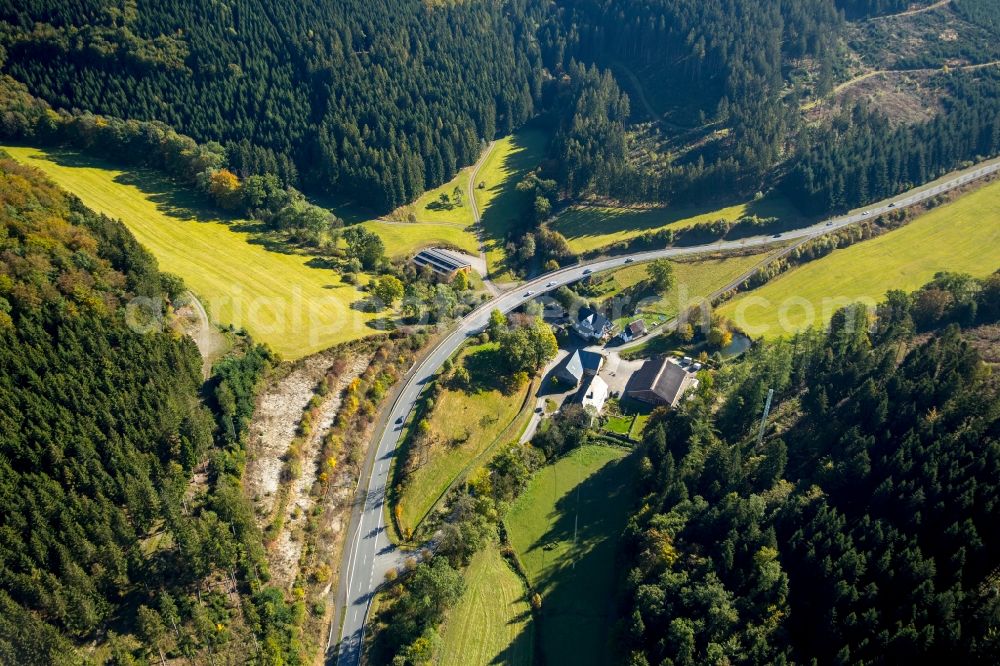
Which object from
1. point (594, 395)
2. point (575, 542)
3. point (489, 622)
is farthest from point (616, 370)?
point (489, 622)

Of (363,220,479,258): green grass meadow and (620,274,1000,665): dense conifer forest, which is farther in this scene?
(363,220,479,258): green grass meadow

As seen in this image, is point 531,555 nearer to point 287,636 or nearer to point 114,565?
point 287,636

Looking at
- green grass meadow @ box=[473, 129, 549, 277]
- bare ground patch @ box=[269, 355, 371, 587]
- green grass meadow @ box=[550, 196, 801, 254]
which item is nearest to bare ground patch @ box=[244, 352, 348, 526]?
bare ground patch @ box=[269, 355, 371, 587]

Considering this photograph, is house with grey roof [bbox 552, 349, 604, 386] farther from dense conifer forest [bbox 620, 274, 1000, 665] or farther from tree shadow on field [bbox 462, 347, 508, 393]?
dense conifer forest [bbox 620, 274, 1000, 665]

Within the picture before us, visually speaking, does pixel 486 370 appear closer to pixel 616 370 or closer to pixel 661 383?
pixel 616 370

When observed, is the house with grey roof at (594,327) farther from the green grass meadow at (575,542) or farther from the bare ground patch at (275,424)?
the bare ground patch at (275,424)
